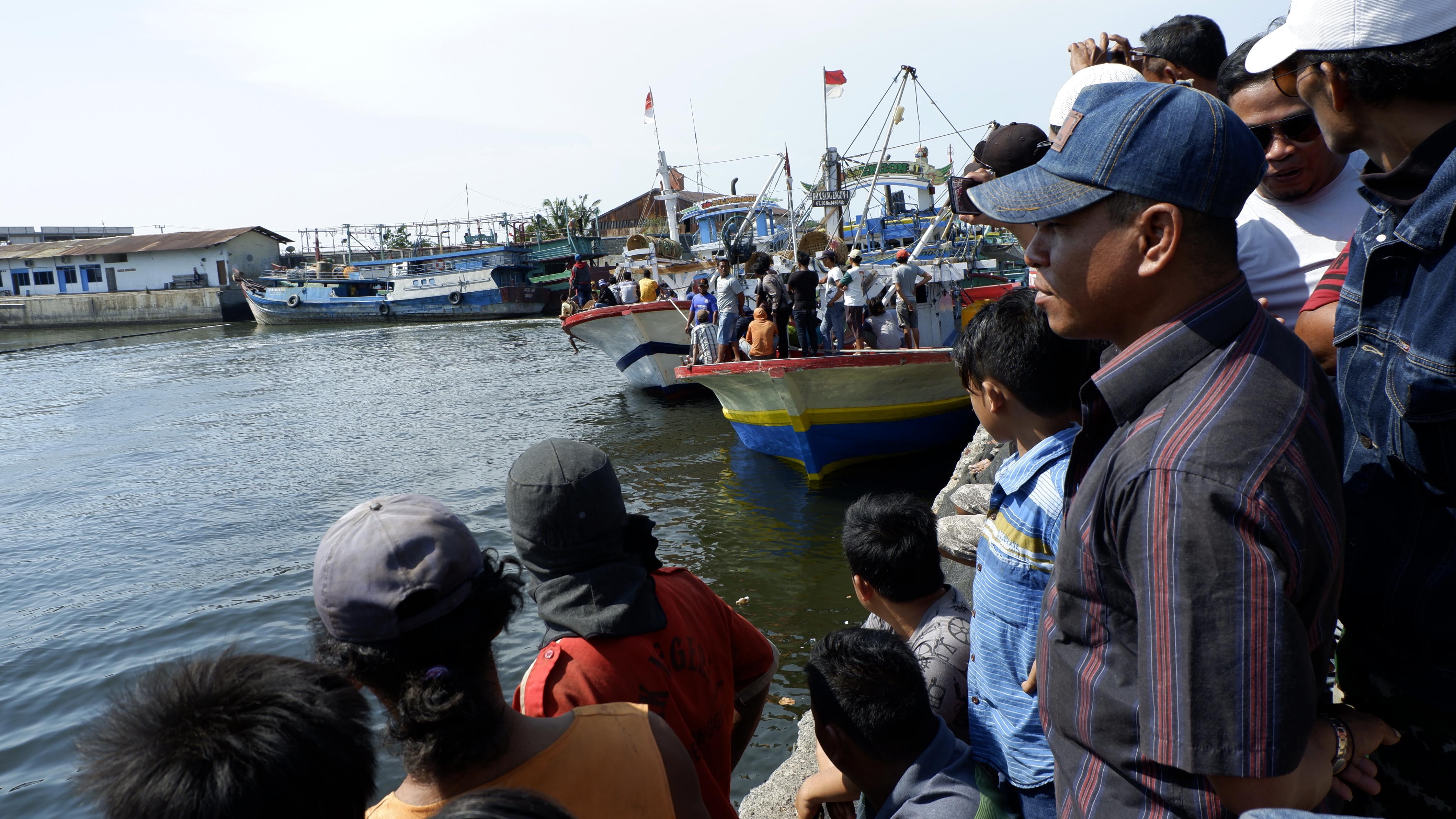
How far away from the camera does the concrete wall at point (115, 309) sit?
46.5 metres

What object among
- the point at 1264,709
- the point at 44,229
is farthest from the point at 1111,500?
the point at 44,229

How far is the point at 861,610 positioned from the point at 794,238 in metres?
10.2

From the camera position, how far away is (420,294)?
41.4m

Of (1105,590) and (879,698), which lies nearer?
(1105,590)

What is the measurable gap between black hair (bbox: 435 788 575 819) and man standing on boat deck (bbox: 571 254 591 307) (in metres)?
19.3

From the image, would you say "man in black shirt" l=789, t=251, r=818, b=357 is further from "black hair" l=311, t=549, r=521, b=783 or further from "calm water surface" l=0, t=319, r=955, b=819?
"black hair" l=311, t=549, r=521, b=783

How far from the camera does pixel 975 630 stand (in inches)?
76.5

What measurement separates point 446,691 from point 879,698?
91 centimetres

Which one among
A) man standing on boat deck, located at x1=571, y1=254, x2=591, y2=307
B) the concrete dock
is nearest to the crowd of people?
man standing on boat deck, located at x1=571, y1=254, x2=591, y2=307

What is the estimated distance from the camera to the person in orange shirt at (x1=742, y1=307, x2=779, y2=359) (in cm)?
1144

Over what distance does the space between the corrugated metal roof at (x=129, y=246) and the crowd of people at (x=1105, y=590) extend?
5596cm

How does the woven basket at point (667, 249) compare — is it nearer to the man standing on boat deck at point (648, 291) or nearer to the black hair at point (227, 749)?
the man standing on boat deck at point (648, 291)

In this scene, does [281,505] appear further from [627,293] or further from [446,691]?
[446,691]

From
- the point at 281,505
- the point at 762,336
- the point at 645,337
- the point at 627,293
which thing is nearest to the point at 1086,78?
the point at 762,336
